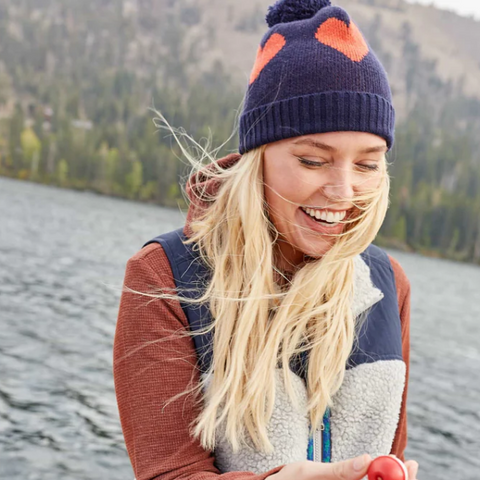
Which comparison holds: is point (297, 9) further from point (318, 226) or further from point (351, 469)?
point (351, 469)

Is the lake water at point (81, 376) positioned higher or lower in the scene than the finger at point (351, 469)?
lower

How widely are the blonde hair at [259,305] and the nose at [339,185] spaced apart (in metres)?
0.09

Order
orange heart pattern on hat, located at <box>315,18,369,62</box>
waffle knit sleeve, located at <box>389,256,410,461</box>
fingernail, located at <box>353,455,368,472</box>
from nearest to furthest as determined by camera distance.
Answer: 1. fingernail, located at <box>353,455,368,472</box>
2. orange heart pattern on hat, located at <box>315,18,369,62</box>
3. waffle knit sleeve, located at <box>389,256,410,461</box>

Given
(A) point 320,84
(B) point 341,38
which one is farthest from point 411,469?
(B) point 341,38

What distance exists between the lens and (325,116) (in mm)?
2582

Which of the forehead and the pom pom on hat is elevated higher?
the pom pom on hat

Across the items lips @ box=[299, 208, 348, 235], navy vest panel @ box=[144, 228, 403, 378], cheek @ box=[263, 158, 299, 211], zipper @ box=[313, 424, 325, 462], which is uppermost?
cheek @ box=[263, 158, 299, 211]

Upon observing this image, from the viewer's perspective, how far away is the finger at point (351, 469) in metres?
1.79

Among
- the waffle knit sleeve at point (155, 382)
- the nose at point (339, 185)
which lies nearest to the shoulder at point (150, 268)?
the waffle knit sleeve at point (155, 382)

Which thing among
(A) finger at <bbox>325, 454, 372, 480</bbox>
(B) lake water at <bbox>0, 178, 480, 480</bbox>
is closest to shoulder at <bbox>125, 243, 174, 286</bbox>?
(B) lake water at <bbox>0, 178, 480, 480</bbox>

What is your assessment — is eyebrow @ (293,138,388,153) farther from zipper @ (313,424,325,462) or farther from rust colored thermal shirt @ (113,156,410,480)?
zipper @ (313,424,325,462)

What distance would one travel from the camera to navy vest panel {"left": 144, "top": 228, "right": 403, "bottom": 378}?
8.50ft

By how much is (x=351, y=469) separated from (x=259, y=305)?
0.96 metres

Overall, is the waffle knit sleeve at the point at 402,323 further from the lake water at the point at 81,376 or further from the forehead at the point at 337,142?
the lake water at the point at 81,376
